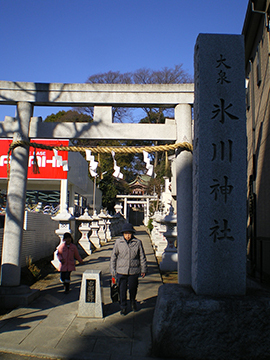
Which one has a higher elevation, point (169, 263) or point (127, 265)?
point (127, 265)

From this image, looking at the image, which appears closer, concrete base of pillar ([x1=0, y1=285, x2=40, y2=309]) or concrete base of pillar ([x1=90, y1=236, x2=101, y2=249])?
concrete base of pillar ([x1=0, y1=285, x2=40, y2=309])

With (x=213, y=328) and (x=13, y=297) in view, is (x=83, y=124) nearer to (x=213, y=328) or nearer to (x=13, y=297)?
(x=13, y=297)

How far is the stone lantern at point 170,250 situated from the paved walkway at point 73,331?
345 cm

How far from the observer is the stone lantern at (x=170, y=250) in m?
10.2

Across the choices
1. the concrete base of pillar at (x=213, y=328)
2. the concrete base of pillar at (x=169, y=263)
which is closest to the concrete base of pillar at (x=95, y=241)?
the concrete base of pillar at (x=169, y=263)

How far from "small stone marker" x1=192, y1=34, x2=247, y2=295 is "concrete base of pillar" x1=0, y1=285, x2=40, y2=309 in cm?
359

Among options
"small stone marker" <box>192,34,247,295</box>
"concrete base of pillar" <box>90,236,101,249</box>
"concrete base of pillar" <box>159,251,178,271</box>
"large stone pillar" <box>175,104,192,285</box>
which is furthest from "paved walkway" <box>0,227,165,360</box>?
"concrete base of pillar" <box>90,236,101,249</box>

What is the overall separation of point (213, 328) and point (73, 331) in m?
2.26

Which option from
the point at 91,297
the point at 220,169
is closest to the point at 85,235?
the point at 91,297

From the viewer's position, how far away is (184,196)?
5891 mm

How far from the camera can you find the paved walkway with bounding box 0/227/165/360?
412 cm

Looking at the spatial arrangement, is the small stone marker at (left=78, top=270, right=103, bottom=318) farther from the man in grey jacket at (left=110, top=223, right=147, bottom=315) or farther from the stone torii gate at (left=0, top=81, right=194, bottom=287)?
the stone torii gate at (left=0, top=81, right=194, bottom=287)

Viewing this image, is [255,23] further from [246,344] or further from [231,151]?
[246,344]

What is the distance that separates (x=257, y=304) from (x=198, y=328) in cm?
80
